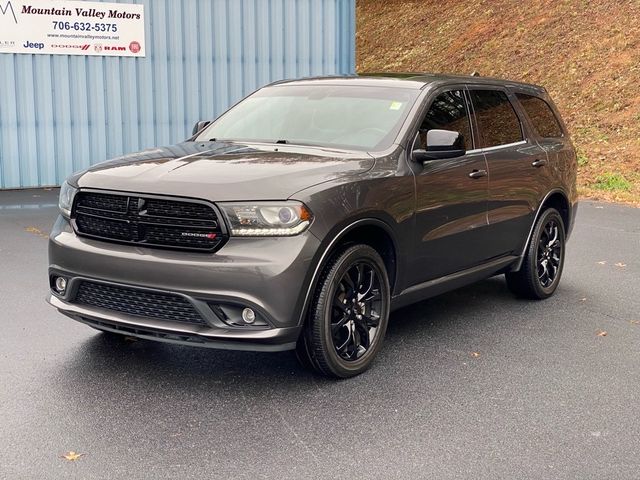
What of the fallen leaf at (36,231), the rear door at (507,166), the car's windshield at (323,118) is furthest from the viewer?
the fallen leaf at (36,231)

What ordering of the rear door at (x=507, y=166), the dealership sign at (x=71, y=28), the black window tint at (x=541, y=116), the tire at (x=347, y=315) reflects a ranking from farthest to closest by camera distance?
the dealership sign at (x=71, y=28) → the black window tint at (x=541, y=116) → the rear door at (x=507, y=166) → the tire at (x=347, y=315)

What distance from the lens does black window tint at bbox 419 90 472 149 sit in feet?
18.6

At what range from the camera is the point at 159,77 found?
14586 millimetres

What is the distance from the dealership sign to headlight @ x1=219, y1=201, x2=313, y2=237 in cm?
1053

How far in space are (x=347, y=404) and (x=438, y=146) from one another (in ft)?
5.99

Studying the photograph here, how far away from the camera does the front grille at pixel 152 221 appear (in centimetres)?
445

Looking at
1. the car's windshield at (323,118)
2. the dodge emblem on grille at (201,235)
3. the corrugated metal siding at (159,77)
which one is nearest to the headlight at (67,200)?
the dodge emblem on grille at (201,235)

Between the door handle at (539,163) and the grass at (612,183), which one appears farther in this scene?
the grass at (612,183)

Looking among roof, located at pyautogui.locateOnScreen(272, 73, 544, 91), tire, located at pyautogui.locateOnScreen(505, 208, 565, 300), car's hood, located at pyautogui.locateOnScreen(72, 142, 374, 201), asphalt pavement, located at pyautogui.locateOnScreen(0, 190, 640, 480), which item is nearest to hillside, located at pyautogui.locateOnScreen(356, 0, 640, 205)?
tire, located at pyautogui.locateOnScreen(505, 208, 565, 300)

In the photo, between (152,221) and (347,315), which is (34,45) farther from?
(347,315)

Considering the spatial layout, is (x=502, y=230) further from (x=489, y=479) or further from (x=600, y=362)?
(x=489, y=479)

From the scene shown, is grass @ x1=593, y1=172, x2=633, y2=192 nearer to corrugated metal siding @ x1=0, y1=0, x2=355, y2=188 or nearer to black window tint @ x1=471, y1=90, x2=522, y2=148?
corrugated metal siding @ x1=0, y1=0, x2=355, y2=188

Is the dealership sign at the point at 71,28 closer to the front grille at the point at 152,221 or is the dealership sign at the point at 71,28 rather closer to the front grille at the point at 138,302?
the front grille at the point at 152,221

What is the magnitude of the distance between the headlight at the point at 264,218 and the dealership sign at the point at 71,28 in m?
10.5
